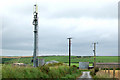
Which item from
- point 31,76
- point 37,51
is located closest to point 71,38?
point 37,51

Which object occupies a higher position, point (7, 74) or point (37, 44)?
point (37, 44)

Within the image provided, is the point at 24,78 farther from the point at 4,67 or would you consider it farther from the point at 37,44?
the point at 37,44

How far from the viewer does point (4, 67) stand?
43.4 feet

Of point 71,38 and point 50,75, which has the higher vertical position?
point 71,38

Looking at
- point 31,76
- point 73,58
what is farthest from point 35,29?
point 73,58

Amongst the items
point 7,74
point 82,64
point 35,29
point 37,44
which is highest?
point 35,29

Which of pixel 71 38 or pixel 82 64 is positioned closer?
pixel 71 38

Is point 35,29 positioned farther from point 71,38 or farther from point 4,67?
point 4,67

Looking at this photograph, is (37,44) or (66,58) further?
(66,58)

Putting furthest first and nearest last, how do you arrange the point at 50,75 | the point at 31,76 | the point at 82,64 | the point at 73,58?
1. the point at 73,58
2. the point at 82,64
3. the point at 50,75
4. the point at 31,76

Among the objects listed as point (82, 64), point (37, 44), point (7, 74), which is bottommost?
point (82, 64)

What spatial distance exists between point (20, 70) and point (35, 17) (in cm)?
1639

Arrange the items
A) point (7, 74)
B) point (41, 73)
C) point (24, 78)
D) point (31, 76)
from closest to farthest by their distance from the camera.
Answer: point (7, 74) → point (24, 78) → point (31, 76) → point (41, 73)

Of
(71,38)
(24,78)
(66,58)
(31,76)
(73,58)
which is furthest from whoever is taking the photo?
(73,58)
